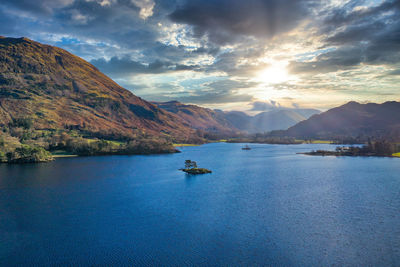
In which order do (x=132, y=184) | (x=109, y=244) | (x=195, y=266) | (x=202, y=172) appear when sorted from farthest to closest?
(x=202, y=172) < (x=132, y=184) < (x=109, y=244) < (x=195, y=266)

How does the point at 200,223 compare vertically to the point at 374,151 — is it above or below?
below

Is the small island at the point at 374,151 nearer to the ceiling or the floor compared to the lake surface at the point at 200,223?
nearer to the ceiling

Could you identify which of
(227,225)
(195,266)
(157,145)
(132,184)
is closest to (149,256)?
(195,266)

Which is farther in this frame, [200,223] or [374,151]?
[374,151]

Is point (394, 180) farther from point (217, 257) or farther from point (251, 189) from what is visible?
point (217, 257)

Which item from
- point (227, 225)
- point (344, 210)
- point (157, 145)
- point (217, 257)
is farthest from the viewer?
point (157, 145)

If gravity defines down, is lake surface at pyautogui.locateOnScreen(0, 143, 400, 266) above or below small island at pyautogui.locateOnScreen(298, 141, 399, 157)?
below

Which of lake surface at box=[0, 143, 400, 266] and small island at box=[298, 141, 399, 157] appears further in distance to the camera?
small island at box=[298, 141, 399, 157]

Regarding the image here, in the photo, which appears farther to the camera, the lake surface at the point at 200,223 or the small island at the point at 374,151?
the small island at the point at 374,151
